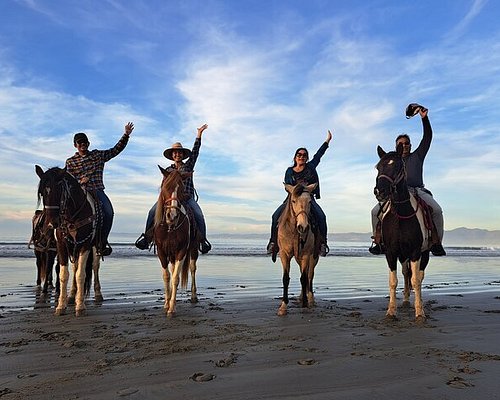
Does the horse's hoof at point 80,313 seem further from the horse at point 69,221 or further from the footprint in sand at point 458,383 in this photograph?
the footprint in sand at point 458,383

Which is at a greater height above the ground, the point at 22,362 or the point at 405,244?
the point at 405,244

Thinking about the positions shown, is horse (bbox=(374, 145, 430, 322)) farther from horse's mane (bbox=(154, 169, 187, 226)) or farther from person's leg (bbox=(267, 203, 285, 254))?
horse's mane (bbox=(154, 169, 187, 226))

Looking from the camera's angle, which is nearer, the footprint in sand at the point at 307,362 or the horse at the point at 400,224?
the footprint in sand at the point at 307,362

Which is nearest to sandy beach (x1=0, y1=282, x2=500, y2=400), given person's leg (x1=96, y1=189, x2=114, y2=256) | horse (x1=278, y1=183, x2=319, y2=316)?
horse (x1=278, y1=183, x2=319, y2=316)

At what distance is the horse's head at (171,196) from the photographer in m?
7.29

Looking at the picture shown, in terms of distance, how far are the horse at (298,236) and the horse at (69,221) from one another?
11.4ft

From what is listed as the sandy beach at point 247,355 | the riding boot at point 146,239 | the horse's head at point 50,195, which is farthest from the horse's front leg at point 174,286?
the horse's head at point 50,195

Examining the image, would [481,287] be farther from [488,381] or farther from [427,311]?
[488,381]

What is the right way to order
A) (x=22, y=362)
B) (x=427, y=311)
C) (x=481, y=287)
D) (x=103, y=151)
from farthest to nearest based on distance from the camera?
1. (x=481, y=287)
2. (x=103, y=151)
3. (x=427, y=311)
4. (x=22, y=362)

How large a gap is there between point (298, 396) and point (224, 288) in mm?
8059

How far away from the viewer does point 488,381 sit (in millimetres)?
3643

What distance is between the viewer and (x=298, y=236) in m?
7.91

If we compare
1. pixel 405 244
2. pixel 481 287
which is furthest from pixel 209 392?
pixel 481 287

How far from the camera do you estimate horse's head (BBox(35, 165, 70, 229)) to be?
677 centimetres
